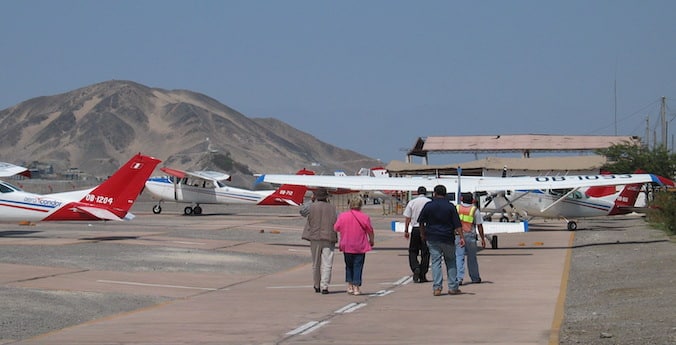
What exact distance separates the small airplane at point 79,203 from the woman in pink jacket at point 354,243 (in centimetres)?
1300

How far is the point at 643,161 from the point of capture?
62.6 meters

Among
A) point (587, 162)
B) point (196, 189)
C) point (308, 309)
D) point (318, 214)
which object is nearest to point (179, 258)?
point (318, 214)

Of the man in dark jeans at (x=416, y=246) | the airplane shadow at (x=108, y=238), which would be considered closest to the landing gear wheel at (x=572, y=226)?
the airplane shadow at (x=108, y=238)

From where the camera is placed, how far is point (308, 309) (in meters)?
15.1

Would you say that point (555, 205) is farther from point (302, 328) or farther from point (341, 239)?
point (302, 328)

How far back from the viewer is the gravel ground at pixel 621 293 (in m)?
12.1

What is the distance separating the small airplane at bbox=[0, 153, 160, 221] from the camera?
95.0 ft

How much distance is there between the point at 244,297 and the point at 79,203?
13.3m

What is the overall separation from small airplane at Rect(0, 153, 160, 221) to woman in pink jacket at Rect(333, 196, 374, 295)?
1300 centimetres

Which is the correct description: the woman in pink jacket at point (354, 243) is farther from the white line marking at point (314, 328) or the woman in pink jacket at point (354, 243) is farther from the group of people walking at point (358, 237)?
the white line marking at point (314, 328)

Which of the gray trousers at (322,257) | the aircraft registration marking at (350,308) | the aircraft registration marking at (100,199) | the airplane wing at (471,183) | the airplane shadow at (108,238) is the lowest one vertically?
the aircraft registration marking at (350,308)

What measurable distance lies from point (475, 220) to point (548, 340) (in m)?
7.36

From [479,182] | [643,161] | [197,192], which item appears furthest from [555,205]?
[643,161]

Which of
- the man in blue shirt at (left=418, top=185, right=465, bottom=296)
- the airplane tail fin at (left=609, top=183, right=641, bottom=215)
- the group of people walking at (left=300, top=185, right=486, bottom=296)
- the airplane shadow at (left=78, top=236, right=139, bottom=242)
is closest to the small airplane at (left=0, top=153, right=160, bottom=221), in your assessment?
the airplane shadow at (left=78, top=236, right=139, bottom=242)
